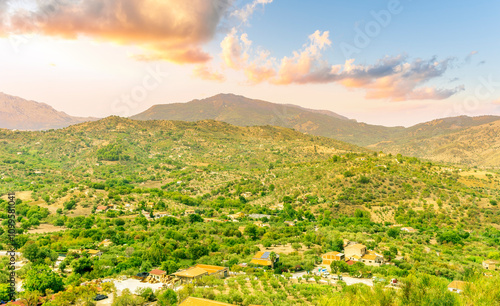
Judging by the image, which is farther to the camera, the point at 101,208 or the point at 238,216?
the point at 101,208

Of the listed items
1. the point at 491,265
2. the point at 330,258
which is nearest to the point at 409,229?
the point at 491,265

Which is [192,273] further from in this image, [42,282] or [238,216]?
[238,216]

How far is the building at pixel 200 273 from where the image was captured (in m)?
27.5

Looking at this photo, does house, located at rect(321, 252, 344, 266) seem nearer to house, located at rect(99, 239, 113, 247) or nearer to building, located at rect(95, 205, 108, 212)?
house, located at rect(99, 239, 113, 247)

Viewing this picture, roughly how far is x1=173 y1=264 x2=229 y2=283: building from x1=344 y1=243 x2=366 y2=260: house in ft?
48.3

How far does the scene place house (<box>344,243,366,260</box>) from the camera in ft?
120

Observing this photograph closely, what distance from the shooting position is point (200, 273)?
92.2 ft

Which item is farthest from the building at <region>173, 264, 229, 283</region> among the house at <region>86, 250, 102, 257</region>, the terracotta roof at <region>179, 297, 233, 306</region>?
the house at <region>86, 250, 102, 257</region>

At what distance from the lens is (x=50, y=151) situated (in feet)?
397

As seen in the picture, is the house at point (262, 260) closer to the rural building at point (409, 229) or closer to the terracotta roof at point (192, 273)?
the terracotta roof at point (192, 273)

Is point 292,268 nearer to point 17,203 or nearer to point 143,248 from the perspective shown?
point 143,248

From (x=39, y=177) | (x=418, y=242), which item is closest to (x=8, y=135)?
(x=39, y=177)

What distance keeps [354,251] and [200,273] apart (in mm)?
18360

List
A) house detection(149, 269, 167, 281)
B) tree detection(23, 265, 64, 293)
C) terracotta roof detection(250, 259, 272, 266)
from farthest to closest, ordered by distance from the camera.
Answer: terracotta roof detection(250, 259, 272, 266) → house detection(149, 269, 167, 281) → tree detection(23, 265, 64, 293)
